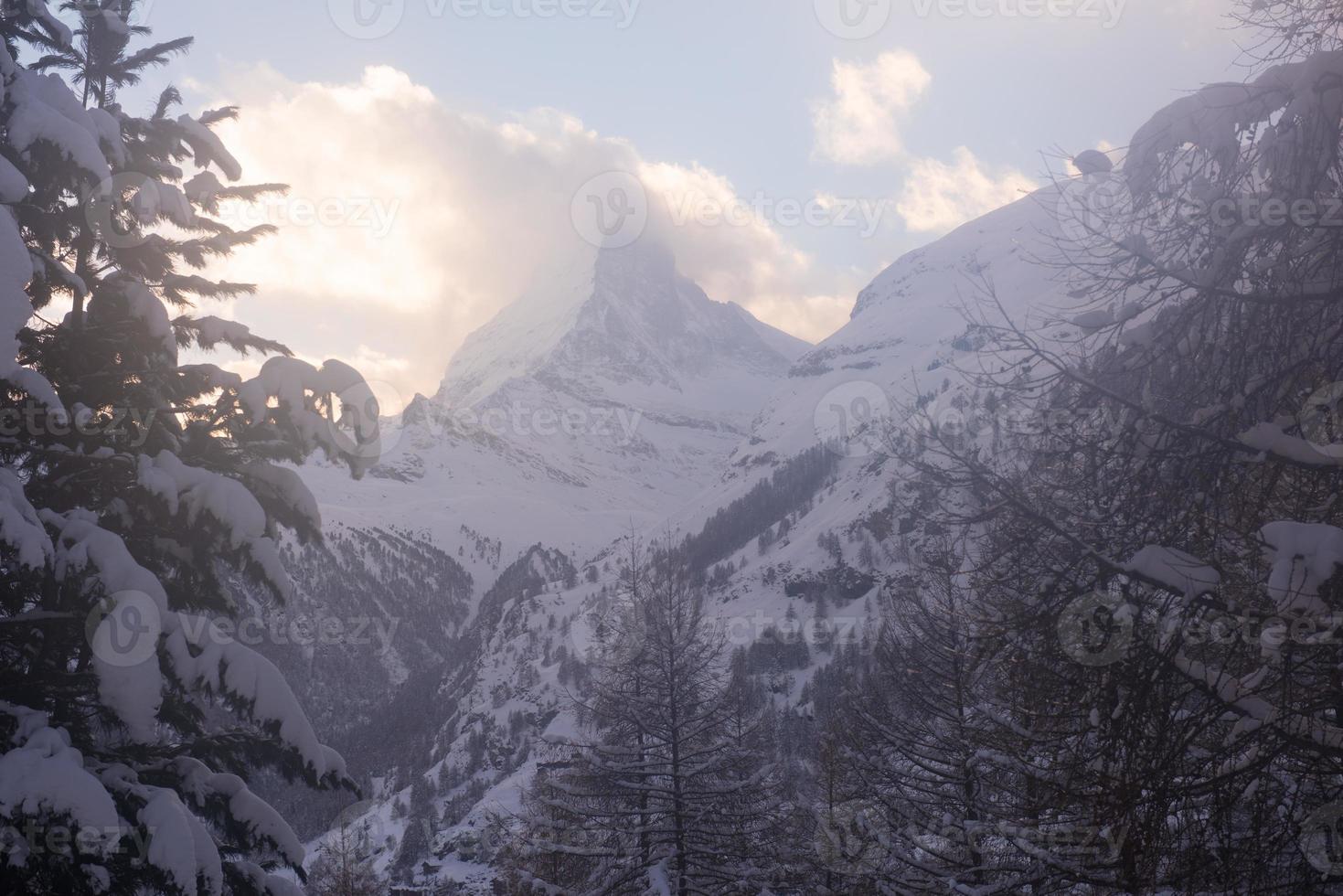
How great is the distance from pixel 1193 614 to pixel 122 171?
812 centimetres

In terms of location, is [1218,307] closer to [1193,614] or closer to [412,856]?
[1193,614]

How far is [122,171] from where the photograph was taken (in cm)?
627
